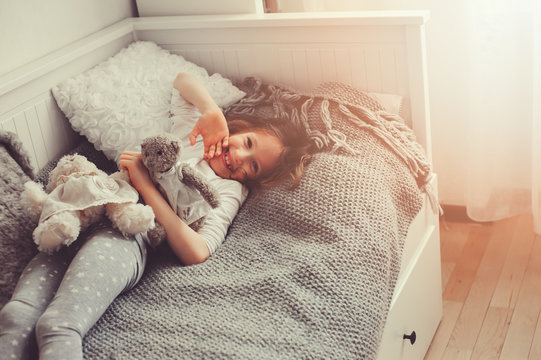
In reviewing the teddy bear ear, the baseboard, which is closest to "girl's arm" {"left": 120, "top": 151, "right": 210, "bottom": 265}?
the teddy bear ear

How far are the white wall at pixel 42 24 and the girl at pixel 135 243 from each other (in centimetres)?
35

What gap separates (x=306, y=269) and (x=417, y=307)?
0.52 metres

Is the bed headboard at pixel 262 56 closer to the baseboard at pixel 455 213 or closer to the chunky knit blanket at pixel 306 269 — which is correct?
the chunky knit blanket at pixel 306 269

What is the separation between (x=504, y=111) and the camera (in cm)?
210

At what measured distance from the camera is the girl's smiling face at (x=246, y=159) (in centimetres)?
164

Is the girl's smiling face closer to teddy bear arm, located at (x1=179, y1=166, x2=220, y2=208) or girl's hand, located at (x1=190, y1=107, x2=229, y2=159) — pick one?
girl's hand, located at (x1=190, y1=107, x2=229, y2=159)

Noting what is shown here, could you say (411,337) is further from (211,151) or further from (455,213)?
(455,213)

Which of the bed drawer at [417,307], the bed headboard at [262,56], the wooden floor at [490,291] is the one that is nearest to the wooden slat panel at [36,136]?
the bed headboard at [262,56]

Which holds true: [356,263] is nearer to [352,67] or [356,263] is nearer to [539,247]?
[352,67]

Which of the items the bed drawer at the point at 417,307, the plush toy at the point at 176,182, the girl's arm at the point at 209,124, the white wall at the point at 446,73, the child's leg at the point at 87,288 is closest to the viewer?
the child's leg at the point at 87,288

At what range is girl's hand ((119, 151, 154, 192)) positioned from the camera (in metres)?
1.45

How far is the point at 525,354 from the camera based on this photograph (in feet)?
Answer: 5.72

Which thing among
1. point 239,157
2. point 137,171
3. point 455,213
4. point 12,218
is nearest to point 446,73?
point 455,213

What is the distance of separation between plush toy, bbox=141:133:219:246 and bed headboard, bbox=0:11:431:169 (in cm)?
42
